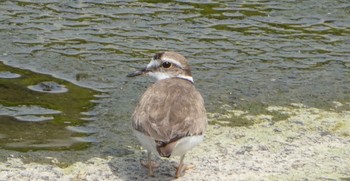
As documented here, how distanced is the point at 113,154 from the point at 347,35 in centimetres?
492

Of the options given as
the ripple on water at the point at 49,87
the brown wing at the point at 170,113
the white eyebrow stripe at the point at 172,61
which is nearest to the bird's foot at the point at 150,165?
the brown wing at the point at 170,113

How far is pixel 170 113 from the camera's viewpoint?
24.9 feet

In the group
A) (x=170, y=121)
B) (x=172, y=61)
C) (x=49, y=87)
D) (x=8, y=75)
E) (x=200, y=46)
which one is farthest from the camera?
(x=200, y=46)

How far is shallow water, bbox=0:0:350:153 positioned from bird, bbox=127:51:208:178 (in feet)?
2.43

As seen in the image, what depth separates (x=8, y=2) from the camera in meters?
12.5

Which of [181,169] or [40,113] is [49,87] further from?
[181,169]

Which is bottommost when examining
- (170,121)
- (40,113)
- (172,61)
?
(40,113)

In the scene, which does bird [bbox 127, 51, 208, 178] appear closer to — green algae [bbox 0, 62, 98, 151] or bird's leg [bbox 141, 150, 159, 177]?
bird's leg [bbox 141, 150, 159, 177]

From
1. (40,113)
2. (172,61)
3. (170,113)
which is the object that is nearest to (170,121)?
(170,113)

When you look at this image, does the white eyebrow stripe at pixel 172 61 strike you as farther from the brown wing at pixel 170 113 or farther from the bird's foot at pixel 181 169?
the bird's foot at pixel 181 169

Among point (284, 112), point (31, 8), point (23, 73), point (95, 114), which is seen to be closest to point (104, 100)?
point (95, 114)

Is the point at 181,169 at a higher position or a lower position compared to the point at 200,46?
lower

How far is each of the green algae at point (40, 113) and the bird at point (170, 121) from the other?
885mm

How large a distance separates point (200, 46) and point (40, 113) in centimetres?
291
